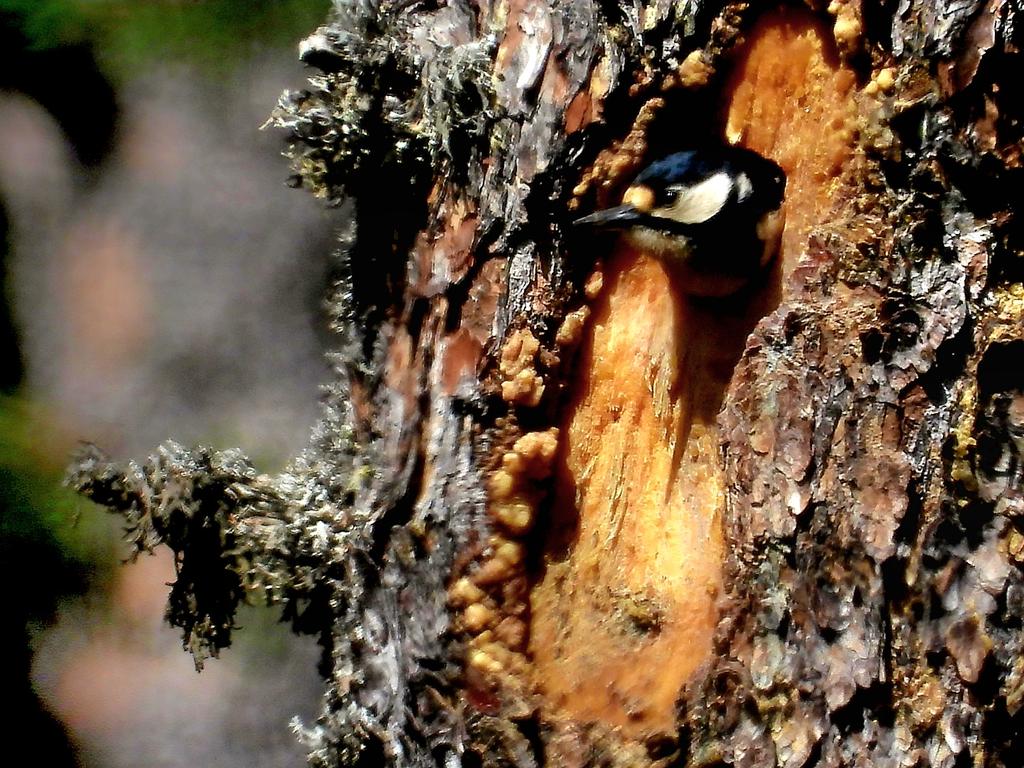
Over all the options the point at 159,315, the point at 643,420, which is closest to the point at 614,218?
the point at 643,420

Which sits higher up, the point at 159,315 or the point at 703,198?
the point at 159,315

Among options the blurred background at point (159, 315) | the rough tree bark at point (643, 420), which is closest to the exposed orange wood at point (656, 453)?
the rough tree bark at point (643, 420)

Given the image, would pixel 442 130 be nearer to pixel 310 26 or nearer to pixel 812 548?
pixel 812 548

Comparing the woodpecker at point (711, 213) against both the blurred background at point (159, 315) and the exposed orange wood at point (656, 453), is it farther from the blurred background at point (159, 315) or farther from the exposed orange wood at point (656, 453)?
the blurred background at point (159, 315)

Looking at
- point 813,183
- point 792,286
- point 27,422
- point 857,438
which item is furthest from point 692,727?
point 27,422

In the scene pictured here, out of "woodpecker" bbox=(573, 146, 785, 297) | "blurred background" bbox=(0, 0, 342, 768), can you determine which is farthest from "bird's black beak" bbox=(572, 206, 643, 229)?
"blurred background" bbox=(0, 0, 342, 768)

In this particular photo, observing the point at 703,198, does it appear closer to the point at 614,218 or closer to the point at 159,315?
the point at 614,218
